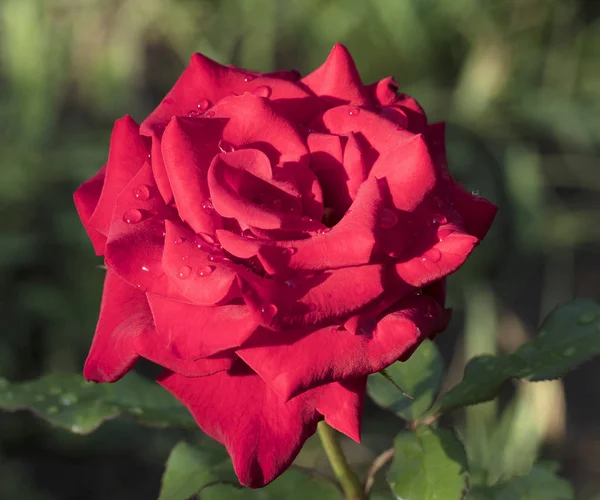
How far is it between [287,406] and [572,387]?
6.08 feet

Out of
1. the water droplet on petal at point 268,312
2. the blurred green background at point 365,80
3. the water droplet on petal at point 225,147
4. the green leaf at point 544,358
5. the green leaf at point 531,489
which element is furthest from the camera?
the blurred green background at point 365,80

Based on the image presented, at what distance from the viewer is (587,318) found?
0.80 m

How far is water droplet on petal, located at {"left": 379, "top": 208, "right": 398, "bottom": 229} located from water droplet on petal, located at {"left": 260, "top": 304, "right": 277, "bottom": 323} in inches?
4.3

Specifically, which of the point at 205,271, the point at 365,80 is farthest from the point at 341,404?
the point at 365,80

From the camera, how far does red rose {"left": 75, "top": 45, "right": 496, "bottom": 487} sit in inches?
21.5

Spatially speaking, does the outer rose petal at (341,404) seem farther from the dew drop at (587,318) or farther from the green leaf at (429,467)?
the dew drop at (587,318)

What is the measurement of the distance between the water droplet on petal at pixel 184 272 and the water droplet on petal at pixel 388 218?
0.50 ft

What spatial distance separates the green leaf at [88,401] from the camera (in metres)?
0.81

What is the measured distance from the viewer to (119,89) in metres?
2.55

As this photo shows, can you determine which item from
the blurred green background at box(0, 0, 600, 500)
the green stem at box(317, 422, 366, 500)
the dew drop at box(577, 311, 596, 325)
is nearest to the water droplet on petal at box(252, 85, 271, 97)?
the green stem at box(317, 422, 366, 500)

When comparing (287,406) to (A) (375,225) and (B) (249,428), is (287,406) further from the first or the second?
A: (A) (375,225)

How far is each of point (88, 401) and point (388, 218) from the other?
0.48 metres

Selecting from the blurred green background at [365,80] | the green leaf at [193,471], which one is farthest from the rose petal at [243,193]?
the blurred green background at [365,80]

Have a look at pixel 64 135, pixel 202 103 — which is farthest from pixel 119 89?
pixel 202 103
